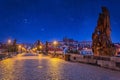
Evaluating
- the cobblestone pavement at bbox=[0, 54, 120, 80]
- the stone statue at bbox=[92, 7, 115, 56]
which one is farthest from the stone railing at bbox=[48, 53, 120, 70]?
the stone statue at bbox=[92, 7, 115, 56]

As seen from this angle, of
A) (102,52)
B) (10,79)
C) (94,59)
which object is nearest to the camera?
(10,79)

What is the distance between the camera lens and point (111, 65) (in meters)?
28.6

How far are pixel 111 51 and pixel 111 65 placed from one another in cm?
841

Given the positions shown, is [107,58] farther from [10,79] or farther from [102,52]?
[10,79]

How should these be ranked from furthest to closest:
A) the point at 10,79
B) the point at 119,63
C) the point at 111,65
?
the point at 111,65 → the point at 119,63 → the point at 10,79

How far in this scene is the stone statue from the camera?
37.8 m

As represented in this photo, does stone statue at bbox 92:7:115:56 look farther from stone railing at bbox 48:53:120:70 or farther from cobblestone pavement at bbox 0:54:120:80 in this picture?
cobblestone pavement at bbox 0:54:120:80

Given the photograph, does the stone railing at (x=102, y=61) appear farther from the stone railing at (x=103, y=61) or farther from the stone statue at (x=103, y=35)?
the stone statue at (x=103, y=35)

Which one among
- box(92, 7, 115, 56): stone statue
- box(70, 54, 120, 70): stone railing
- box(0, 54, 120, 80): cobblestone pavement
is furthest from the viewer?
box(92, 7, 115, 56): stone statue

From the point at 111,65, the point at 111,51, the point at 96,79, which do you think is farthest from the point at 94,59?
the point at 96,79

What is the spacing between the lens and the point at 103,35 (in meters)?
38.9

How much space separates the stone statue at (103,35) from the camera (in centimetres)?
3780

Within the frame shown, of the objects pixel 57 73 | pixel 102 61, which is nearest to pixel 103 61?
pixel 102 61

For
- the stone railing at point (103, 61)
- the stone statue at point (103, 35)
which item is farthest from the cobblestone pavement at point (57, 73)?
the stone statue at point (103, 35)
